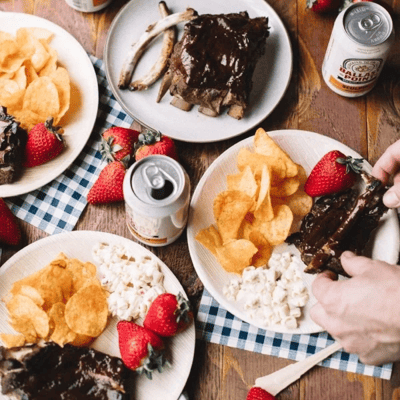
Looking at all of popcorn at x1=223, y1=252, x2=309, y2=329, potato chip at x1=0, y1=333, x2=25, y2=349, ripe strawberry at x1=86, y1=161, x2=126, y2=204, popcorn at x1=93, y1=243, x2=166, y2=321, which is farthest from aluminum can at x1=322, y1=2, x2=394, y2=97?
potato chip at x1=0, y1=333, x2=25, y2=349

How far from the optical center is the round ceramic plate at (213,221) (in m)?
1.88

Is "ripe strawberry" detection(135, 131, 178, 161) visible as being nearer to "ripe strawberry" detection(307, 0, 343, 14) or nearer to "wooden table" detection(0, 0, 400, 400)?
"wooden table" detection(0, 0, 400, 400)

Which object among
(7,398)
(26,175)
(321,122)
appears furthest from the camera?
(321,122)

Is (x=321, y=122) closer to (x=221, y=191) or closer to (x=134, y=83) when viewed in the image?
(x=221, y=191)

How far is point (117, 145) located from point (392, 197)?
894mm

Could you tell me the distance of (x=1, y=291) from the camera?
1878 millimetres

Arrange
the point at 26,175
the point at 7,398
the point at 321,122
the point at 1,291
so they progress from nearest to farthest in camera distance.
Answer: the point at 7,398, the point at 1,291, the point at 26,175, the point at 321,122

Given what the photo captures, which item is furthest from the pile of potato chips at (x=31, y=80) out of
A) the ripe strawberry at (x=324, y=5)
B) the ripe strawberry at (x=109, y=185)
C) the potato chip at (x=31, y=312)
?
the ripe strawberry at (x=324, y=5)

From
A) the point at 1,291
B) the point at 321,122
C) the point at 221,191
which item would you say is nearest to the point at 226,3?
the point at 321,122

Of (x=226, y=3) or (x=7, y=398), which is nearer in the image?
(x=7, y=398)

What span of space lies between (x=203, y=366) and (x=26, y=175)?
33.8 inches

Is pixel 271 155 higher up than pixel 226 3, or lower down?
lower down

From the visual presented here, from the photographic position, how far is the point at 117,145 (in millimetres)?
1996

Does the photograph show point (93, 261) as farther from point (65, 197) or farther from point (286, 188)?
point (286, 188)
